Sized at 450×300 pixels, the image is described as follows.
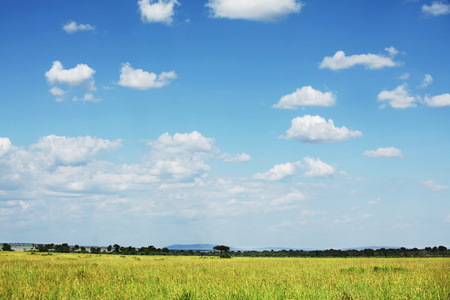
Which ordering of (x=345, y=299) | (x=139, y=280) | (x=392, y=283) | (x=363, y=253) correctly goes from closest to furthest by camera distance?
(x=345, y=299)
(x=392, y=283)
(x=139, y=280)
(x=363, y=253)

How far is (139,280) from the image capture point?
1647 centimetres

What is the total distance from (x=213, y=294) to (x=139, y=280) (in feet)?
18.7

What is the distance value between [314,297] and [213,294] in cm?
315

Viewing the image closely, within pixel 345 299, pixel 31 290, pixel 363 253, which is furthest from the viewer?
pixel 363 253

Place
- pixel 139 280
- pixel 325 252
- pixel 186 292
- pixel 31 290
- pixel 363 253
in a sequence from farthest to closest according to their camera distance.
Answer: pixel 325 252
pixel 363 253
pixel 139 280
pixel 31 290
pixel 186 292

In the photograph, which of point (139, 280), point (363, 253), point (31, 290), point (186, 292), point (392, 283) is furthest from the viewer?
point (363, 253)

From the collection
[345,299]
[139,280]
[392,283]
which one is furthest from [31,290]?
[392,283]

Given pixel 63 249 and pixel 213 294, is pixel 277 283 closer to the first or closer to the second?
pixel 213 294

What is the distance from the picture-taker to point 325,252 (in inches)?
4215

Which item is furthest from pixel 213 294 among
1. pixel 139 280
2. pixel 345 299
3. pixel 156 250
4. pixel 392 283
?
pixel 156 250

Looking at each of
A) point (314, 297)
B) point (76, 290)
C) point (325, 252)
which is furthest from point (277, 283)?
point (325, 252)

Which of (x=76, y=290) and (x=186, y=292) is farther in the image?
(x=76, y=290)

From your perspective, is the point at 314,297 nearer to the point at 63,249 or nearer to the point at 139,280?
the point at 139,280

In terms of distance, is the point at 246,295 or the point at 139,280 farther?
the point at 139,280
